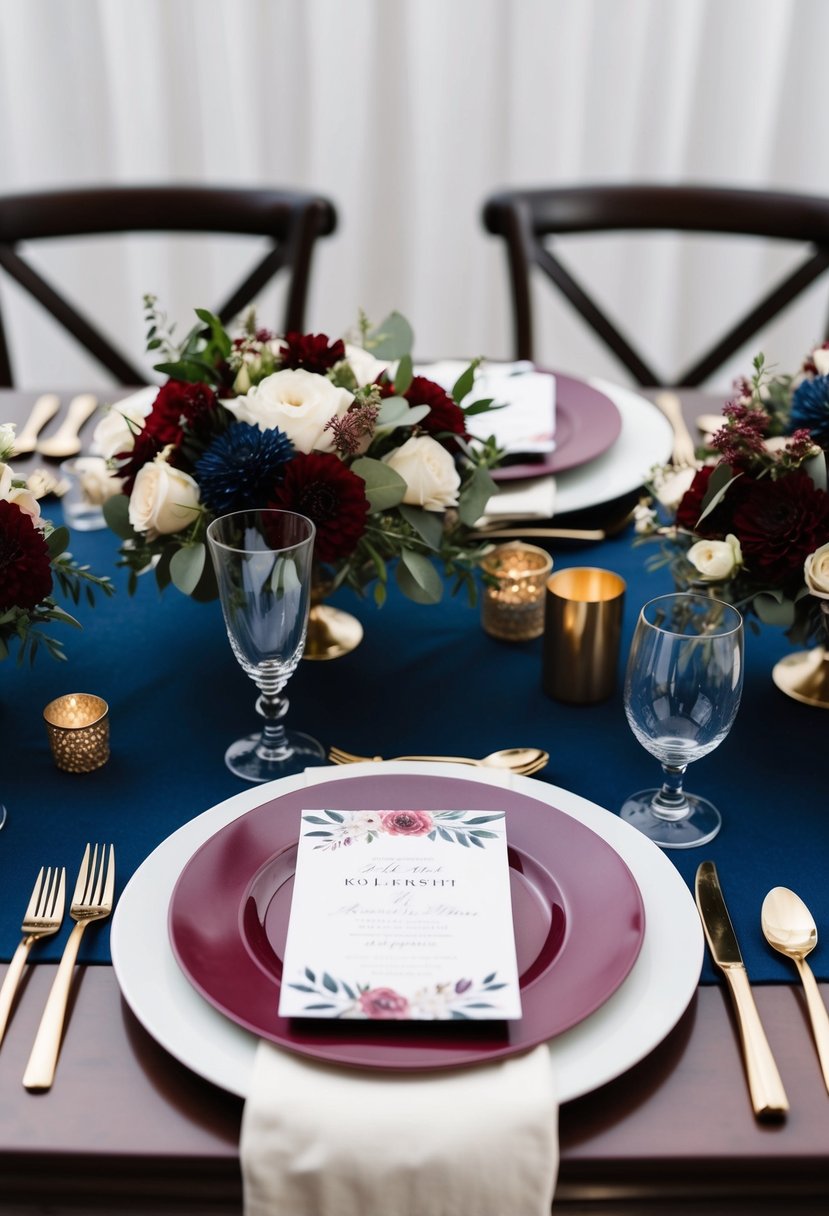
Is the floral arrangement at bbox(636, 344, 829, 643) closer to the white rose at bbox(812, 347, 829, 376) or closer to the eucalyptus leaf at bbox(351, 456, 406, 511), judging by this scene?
the white rose at bbox(812, 347, 829, 376)

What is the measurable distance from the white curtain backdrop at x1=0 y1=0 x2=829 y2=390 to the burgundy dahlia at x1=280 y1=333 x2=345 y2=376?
1761mm

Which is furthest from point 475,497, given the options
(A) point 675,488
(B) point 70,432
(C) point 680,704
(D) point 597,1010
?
(B) point 70,432

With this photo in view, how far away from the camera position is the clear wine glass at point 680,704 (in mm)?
846

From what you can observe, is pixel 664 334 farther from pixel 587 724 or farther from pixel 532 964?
pixel 532 964

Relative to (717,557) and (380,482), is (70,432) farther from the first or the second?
(717,557)

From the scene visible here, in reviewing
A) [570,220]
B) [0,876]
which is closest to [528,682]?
[0,876]

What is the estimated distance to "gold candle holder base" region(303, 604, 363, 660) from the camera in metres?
1.12

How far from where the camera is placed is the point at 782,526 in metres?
0.95

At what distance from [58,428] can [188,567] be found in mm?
632

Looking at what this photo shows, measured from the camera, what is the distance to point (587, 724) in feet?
3.32

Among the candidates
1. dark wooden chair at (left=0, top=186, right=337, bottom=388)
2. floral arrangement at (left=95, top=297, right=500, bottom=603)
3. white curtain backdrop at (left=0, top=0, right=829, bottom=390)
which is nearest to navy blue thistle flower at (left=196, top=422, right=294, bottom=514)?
floral arrangement at (left=95, top=297, right=500, bottom=603)

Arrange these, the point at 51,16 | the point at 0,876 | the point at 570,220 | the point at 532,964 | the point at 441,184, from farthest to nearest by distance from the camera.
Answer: the point at 441,184 → the point at 51,16 → the point at 570,220 → the point at 0,876 → the point at 532,964

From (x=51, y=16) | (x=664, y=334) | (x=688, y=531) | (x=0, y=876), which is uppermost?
(x=51, y=16)

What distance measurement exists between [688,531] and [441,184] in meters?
2.02
